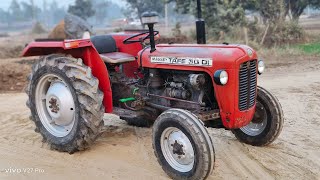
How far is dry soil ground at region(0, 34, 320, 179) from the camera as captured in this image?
14.5 feet

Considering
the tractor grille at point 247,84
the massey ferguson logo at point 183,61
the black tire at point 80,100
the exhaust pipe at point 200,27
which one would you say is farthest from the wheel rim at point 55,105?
the tractor grille at point 247,84

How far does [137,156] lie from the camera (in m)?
4.95

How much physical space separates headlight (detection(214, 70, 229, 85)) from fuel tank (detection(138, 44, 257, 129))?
50mm

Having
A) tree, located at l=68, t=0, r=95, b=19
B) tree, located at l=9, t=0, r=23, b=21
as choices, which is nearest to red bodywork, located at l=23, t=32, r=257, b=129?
tree, located at l=68, t=0, r=95, b=19

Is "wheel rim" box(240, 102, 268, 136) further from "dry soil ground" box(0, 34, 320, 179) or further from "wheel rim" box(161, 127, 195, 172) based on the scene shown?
"wheel rim" box(161, 127, 195, 172)

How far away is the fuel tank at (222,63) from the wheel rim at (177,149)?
0.60m

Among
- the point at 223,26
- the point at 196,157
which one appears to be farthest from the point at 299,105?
the point at 223,26

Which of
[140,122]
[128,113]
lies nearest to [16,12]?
[140,122]

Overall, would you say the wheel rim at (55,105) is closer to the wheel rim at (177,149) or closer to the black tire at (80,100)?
the black tire at (80,100)

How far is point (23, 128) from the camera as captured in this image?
6379 mm

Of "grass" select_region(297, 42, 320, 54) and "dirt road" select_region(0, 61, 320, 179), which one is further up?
"dirt road" select_region(0, 61, 320, 179)

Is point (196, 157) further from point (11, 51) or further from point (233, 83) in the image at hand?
point (11, 51)

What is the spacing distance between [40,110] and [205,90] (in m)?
2.24

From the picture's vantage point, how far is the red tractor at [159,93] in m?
4.24
